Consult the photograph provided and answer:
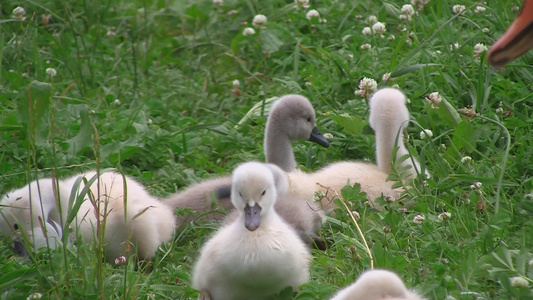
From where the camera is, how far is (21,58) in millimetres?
6867

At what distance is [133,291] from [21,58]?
12.1 feet

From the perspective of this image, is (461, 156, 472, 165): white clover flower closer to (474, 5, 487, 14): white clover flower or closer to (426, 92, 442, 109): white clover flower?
(426, 92, 442, 109): white clover flower

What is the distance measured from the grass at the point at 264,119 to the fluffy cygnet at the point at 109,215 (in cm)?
10

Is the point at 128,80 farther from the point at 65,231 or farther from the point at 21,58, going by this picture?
the point at 65,231

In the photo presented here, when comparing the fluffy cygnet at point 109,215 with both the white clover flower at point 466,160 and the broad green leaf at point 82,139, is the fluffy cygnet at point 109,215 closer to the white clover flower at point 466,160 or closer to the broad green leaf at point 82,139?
the broad green leaf at point 82,139

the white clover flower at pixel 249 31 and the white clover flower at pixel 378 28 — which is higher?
the white clover flower at pixel 378 28

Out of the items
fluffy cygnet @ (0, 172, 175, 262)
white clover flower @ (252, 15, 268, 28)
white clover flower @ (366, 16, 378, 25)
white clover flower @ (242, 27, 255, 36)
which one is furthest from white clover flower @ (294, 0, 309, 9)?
fluffy cygnet @ (0, 172, 175, 262)

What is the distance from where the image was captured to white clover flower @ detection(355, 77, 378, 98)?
208 inches

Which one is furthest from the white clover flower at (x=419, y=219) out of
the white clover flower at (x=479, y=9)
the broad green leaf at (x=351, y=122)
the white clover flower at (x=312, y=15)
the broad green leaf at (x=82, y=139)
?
the white clover flower at (x=312, y=15)

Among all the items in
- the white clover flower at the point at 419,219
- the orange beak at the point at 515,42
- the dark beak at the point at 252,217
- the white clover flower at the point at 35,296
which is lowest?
the white clover flower at the point at 419,219

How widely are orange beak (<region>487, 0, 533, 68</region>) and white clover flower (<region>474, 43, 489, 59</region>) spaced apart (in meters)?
2.22

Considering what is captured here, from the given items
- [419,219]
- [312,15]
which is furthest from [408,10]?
[419,219]

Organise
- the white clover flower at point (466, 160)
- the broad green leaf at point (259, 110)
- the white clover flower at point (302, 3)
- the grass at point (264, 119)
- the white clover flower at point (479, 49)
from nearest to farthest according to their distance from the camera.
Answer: the grass at point (264, 119) < the white clover flower at point (466, 160) < the white clover flower at point (479, 49) < the broad green leaf at point (259, 110) < the white clover flower at point (302, 3)

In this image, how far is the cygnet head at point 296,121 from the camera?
5.25 meters
